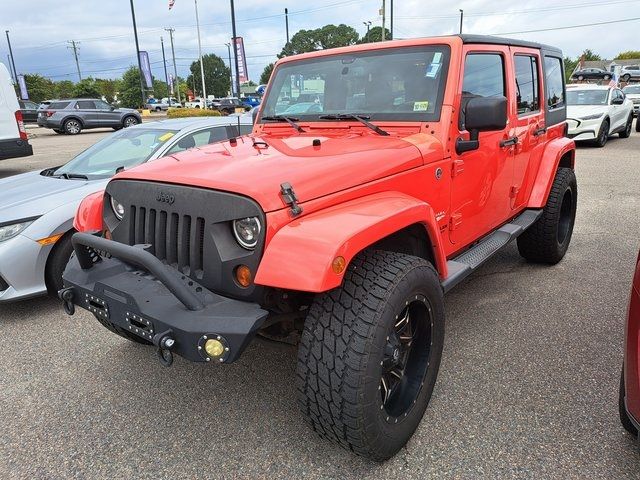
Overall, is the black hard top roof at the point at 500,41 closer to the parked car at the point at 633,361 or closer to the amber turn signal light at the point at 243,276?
the parked car at the point at 633,361

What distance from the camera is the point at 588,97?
43.9ft

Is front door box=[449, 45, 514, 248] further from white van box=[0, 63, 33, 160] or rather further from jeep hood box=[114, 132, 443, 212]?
white van box=[0, 63, 33, 160]

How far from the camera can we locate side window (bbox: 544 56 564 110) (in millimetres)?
4336

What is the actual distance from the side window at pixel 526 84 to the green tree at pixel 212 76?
9885 centimetres

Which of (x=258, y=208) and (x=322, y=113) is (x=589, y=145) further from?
(x=258, y=208)

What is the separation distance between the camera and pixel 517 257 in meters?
4.88

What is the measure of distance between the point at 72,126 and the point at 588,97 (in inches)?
822

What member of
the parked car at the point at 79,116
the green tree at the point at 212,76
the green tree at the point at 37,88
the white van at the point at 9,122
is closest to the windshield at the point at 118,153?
the white van at the point at 9,122

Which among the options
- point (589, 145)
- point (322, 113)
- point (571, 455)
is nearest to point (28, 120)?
point (589, 145)

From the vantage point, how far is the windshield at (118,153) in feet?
15.0

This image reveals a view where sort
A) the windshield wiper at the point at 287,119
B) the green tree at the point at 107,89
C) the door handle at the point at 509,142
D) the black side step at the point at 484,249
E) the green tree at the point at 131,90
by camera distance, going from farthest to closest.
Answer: the green tree at the point at 107,89 → the green tree at the point at 131,90 → the door handle at the point at 509,142 → the windshield wiper at the point at 287,119 → the black side step at the point at 484,249

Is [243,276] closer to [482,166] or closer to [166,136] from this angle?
Answer: [482,166]

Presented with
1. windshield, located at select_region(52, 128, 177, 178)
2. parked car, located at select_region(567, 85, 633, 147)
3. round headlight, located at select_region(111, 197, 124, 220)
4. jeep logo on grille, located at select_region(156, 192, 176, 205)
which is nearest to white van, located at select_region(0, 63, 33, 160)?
windshield, located at select_region(52, 128, 177, 178)

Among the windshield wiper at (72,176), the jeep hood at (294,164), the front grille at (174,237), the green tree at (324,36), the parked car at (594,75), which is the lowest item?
the windshield wiper at (72,176)
